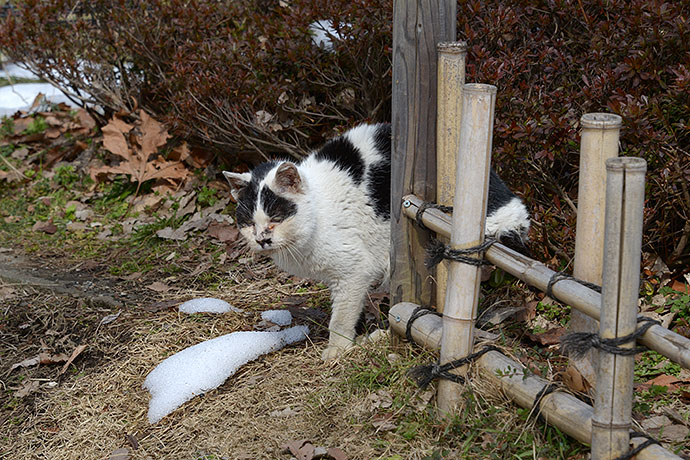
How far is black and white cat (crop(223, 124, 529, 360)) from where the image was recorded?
3535mm

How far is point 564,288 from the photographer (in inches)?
96.0

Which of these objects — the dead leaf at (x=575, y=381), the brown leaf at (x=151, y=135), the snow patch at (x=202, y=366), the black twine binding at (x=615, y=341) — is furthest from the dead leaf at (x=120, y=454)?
the brown leaf at (x=151, y=135)

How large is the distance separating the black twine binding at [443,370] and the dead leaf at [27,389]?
213 centimetres

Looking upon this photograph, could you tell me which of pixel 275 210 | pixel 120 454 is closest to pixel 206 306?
pixel 275 210

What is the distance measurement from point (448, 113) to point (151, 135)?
3862mm

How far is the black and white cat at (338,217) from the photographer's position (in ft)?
11.6

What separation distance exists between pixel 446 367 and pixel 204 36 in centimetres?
389

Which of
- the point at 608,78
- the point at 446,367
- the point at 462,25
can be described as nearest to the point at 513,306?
the point at 446,367

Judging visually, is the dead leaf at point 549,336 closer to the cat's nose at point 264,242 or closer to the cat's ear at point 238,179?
the cat's nose at point 264,242

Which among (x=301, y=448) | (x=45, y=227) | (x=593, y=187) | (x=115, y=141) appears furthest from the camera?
(x=115, y=141)

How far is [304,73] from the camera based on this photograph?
16.5 ft

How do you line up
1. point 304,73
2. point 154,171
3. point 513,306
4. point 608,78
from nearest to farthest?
point 608,78 < point 513,306 < point 304,73 < point 154,171

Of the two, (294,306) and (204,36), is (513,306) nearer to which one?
(294,306)

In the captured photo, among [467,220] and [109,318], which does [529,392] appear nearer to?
[467,220]
